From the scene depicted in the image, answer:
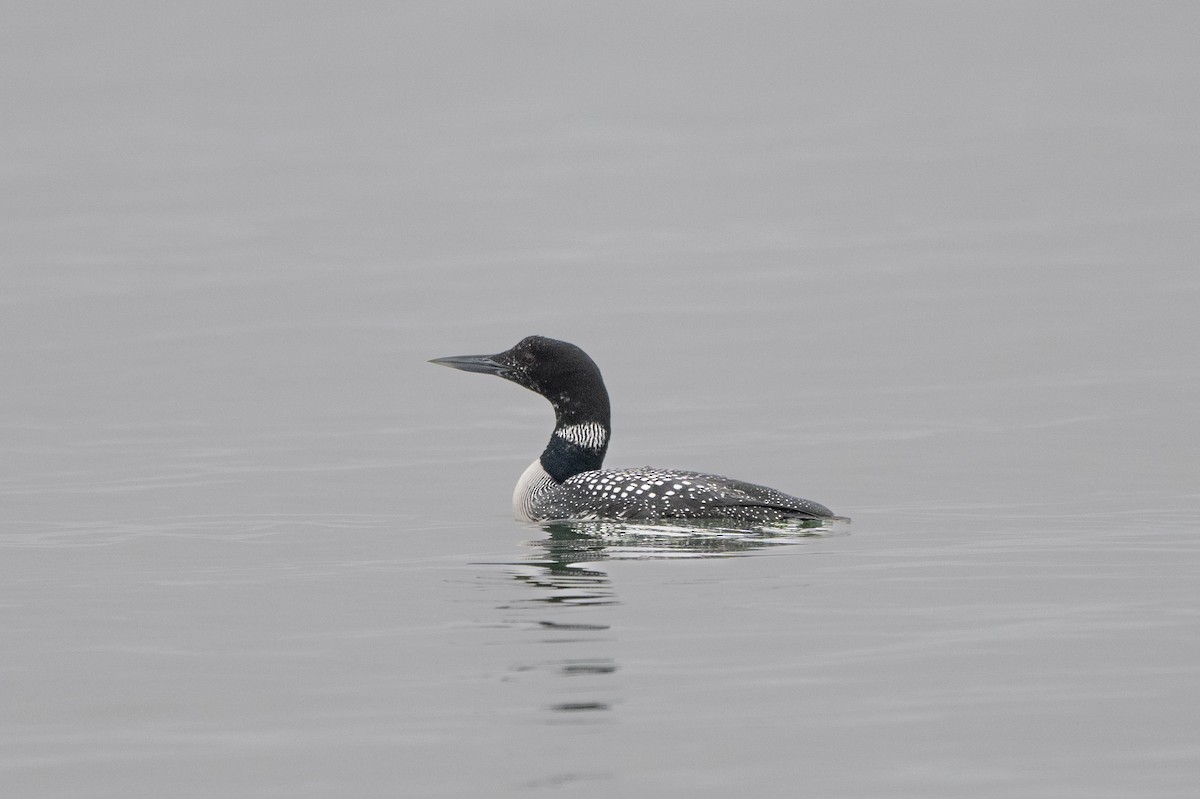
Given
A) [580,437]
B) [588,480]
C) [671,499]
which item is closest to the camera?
[671,499]

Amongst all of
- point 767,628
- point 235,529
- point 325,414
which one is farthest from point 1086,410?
point 767,628

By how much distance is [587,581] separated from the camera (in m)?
7.46

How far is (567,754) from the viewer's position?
5.00 m

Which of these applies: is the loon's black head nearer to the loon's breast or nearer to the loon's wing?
the loon's breast

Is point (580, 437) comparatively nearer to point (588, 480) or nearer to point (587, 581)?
point (588, 480)

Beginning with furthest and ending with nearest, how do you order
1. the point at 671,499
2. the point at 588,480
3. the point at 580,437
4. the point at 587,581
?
the point at 580,437, the point at 588,480, the point at 671,499, the point at 587,581

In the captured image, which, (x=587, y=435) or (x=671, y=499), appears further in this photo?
(x=587, y=435)

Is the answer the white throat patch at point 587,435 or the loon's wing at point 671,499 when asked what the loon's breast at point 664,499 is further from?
the white throat patch at point 587,435

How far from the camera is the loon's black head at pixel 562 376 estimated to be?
994cm

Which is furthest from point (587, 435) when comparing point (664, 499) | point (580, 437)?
point (664, 499)

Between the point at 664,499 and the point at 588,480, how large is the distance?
1.81 ft

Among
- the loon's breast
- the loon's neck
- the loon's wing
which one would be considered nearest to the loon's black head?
the loon's neck

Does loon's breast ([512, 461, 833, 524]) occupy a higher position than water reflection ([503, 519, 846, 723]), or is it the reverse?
loon's breast ([512, 461, 833, 524])

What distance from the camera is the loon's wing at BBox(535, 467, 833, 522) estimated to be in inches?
345
